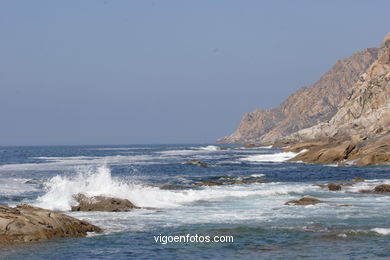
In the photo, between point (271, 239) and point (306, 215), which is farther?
point (306, 215)

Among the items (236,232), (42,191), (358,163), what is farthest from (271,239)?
(358,163)

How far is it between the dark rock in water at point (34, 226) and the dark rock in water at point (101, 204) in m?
5.23

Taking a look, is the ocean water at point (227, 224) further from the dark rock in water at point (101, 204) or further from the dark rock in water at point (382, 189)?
the dark rock in water at point (382, 189)

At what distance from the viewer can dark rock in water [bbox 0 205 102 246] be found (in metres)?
17.5

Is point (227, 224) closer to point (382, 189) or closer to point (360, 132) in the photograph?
point (382, 189)

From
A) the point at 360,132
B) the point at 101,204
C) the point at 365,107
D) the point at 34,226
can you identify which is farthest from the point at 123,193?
the point at 365,107

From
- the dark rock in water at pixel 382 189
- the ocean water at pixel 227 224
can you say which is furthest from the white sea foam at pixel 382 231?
the dark rock in water at pixel 382 189

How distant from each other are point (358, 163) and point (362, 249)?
142ft

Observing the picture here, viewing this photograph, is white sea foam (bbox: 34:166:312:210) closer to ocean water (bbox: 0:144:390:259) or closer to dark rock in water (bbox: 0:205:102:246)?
ocean water (bbox: 0:144:390:259)

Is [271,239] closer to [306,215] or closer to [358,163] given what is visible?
[306,215]

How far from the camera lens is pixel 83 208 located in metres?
25.1

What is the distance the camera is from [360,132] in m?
94.8

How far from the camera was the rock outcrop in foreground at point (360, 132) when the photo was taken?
6209 cm

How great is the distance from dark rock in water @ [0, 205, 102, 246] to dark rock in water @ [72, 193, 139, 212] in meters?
5.23
